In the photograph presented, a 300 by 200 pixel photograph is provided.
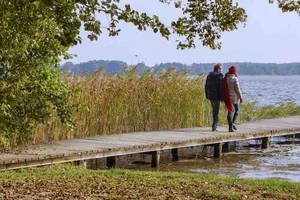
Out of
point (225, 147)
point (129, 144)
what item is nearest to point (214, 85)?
point (225, 147)

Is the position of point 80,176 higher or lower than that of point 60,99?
lower

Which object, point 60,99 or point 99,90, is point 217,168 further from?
point 60,99

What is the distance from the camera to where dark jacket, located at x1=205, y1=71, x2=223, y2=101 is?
15.9m

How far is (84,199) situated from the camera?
310 inches

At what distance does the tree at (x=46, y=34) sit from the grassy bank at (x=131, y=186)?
862mm

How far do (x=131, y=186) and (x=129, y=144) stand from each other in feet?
16.1

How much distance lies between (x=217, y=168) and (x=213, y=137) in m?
1.24

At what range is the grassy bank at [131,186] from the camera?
819 cm

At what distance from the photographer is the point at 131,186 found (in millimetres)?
8852

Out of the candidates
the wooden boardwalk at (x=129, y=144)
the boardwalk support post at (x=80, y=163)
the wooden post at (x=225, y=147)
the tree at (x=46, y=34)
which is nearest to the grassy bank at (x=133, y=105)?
the wooden boardwalk at (x=129, y=144)

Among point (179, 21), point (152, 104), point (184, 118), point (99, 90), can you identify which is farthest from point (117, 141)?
point (179, 21)

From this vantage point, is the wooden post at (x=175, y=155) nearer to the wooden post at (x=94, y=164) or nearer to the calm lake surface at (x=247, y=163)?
the calm lake surface at (x=247, y=163)

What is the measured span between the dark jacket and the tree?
602 centimetres

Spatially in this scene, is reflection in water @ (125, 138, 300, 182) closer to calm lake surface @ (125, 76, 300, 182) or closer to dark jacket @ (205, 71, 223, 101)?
calm lake surface @ (125, 76, 300, 182)
